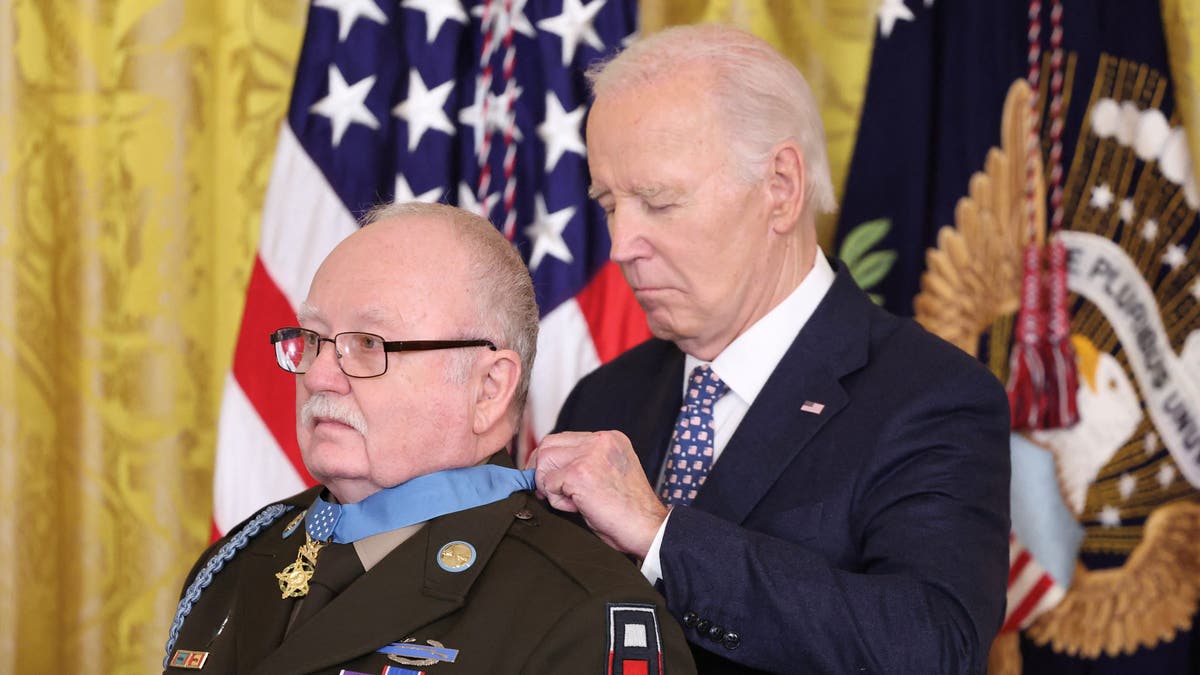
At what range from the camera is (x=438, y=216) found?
1.94 m

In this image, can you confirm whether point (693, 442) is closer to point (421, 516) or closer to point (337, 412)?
point (421, 516)

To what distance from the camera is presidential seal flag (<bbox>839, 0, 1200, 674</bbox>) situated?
126 inches

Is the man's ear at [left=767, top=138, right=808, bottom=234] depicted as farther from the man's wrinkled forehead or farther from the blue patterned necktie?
the man's wrinkled forehead

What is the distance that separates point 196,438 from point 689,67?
6.16ft

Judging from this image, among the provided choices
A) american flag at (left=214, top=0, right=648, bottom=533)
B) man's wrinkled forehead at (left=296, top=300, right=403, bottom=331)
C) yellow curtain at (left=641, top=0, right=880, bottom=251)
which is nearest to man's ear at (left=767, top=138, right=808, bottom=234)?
man's wrinkled forehead at (left=296, top=300, right=403, bottom=331)

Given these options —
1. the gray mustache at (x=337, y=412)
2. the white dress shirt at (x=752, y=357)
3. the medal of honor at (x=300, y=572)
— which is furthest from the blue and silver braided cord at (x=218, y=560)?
the white dress shirt at (x=752, y=357)

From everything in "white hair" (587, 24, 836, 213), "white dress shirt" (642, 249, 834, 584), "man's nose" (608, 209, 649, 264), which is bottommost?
"white dress shirt" (642, 249, 834, 584)

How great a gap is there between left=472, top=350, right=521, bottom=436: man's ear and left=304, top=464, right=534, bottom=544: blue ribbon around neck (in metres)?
0.07

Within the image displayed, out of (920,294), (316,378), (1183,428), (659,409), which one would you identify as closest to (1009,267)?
(920,294)

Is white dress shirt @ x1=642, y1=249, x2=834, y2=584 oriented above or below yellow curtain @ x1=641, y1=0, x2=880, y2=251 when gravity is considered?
below

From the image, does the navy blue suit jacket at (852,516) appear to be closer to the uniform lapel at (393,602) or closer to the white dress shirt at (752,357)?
the white dress shirt at (752,357)

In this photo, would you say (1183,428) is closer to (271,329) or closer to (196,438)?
(271,329)

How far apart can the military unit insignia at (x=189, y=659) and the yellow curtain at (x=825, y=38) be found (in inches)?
82.5

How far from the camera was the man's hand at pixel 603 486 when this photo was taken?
1989mm
